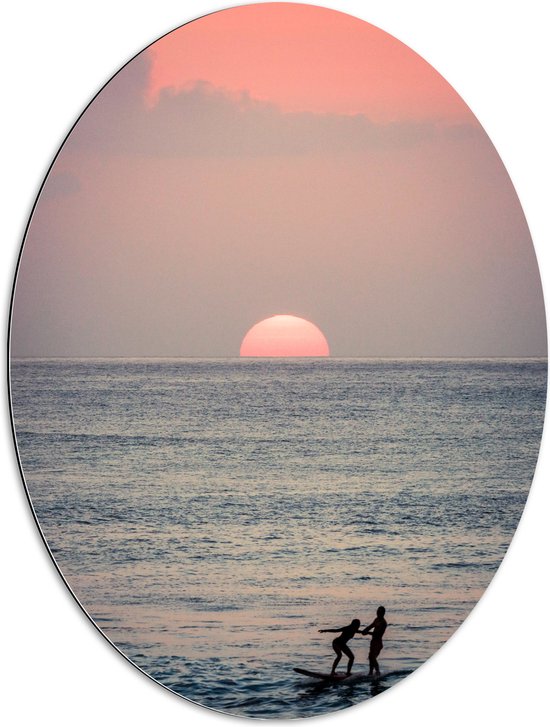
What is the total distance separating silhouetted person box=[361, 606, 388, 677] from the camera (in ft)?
12.1

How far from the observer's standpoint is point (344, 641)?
366 centimetres

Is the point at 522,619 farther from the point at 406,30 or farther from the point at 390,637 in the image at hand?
the point at 406,30

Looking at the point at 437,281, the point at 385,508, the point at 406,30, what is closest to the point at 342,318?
the point at 437,281

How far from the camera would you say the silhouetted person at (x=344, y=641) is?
3.65m

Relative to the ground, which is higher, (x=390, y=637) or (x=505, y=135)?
(x=505, y=135)

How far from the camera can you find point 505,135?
12.6ft

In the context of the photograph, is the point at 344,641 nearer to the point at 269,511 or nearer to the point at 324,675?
the point at 324,675

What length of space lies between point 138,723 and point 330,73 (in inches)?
93.7

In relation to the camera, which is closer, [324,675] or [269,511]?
[324,675]

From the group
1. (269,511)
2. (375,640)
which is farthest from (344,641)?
(269,511)

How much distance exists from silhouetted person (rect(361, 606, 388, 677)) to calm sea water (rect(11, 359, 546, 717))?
3 cm

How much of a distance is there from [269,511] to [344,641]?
1.86ft

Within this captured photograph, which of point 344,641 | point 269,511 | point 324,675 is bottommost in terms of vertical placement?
point 324,675

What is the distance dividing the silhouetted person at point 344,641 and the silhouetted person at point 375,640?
4 centimetres
